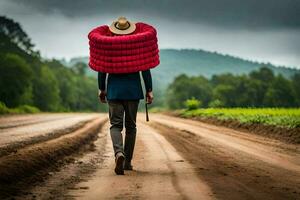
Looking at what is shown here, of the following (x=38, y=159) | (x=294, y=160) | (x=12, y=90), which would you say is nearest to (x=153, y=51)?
(x=38, y=159)

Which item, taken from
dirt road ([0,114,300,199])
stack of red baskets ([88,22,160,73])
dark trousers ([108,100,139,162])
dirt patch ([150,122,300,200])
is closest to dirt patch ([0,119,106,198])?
dirt road ([0,114,300,199])

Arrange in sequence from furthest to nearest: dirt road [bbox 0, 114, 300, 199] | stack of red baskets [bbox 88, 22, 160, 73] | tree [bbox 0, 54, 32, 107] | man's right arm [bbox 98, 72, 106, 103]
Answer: tree [bbox 0, 54, 32, 107], man's right arm [bbox 98, 72, 106, 103], stack of red baskets [bbox 88, 22, 160, 73], dirt road [bbox 0, 114, 300, 199]

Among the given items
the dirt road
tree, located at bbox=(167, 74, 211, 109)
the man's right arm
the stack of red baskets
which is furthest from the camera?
tree, located at bbox=(167, 74, 211, 109)

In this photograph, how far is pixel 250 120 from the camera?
69.6 ft

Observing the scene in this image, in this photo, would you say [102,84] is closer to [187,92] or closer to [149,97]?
[149,97]

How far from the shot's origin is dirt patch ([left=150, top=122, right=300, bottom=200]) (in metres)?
5.23

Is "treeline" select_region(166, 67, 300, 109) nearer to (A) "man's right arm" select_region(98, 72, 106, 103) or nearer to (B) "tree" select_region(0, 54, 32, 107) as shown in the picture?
(B) "tree" select_region(0, 54, 32, 107)

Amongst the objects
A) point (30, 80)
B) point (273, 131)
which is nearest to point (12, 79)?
point (30, 80)

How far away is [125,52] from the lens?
7.27 metres

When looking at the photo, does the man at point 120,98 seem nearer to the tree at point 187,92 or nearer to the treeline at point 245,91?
the treeline at point 245,91

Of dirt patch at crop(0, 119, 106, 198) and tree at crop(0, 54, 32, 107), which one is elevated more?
tree at crop(0, 54, 32, 107)

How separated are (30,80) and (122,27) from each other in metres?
68.4

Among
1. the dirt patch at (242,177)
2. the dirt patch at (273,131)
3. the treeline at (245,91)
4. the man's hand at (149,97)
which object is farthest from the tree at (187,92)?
the man's hand at (149,97)

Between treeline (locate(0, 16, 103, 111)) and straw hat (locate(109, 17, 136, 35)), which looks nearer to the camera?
straw hat (locate(109, 17, 136, 35))
